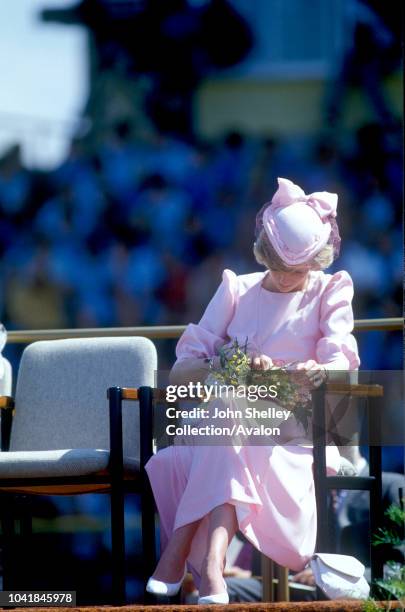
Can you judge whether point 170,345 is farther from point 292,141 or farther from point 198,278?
point 292,141

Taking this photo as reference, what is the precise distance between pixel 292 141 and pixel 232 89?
51 centimetres

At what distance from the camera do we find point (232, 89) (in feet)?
18.7

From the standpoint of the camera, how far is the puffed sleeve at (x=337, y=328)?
124 inches

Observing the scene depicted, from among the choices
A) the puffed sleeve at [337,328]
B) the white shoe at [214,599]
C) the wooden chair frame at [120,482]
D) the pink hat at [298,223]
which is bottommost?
the white shoe at [214,599]

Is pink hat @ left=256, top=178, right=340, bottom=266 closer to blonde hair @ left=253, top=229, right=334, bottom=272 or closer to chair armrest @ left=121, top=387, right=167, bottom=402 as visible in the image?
blonde hair @ left=253, top=229, right=334, bottom=272

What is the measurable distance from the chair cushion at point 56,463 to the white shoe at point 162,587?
429 mm

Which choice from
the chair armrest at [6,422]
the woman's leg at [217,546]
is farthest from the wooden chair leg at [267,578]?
the chair armrest at [6,422]

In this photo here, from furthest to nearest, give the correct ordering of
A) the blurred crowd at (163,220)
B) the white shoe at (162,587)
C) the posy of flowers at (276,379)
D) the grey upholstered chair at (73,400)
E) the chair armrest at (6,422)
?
the blurred crowd at (163,220) → the chair armrest at (6,422) → the grey upholstered chair at (73,400) → the posy of flowers at (276,379) → the white shoe at (162,587)

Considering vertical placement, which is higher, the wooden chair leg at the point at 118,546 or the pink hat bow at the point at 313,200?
the pink hat bow at the point at 313,200

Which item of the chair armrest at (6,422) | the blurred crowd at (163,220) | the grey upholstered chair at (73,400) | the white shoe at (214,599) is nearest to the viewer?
the white shoe at (214,599)

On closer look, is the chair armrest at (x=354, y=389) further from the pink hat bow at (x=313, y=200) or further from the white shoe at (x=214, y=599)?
the white shoe at (x=214, y=599)

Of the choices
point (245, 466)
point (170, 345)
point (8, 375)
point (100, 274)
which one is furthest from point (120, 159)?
A: point (245, 466)

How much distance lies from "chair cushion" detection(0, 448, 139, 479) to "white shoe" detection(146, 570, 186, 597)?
1.41ft

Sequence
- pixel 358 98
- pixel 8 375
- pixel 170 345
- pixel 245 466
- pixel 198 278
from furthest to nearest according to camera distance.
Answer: pixel 358 98
pixel 198 278
pixel 170 345
pixel 8 375
pixel 245 466
